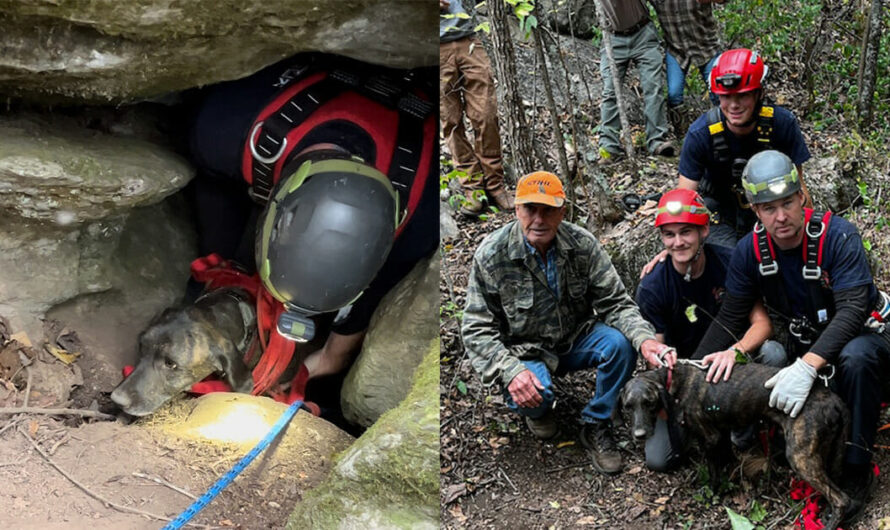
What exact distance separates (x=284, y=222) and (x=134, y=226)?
2.49ft

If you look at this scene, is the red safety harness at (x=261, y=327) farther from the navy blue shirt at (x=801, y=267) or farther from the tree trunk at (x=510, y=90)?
the navy blue shirt at (x=801, y=267)

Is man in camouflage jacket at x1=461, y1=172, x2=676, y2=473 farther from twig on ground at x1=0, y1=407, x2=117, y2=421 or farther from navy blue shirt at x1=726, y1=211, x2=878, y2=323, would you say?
twig on ground at x1=0, y1=407, x2=117, y2=421

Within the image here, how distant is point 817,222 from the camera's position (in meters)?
1.59

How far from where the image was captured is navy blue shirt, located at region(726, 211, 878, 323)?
157cm

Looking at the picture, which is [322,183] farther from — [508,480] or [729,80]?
[729,80]

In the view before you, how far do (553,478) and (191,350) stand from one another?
111 cm

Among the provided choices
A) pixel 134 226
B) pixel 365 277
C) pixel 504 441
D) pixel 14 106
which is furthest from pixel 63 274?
pixel 504 441

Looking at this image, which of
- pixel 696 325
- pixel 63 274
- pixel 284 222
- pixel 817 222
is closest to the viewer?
pixel 817 222

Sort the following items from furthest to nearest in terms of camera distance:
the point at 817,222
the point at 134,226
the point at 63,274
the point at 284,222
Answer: the point at 134,226
the point at 63,274
the point at 284,222
the point at 817,222

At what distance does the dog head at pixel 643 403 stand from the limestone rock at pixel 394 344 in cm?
61

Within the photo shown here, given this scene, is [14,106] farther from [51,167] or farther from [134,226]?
[134,226]

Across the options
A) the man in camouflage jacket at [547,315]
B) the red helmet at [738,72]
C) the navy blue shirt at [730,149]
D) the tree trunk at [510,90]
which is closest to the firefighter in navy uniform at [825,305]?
the navy blue shirt at [730,149]

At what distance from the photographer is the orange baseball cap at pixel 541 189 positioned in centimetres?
194

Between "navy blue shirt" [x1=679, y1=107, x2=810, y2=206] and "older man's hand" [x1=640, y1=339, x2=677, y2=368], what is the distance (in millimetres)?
384
